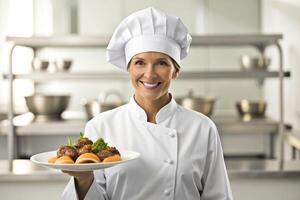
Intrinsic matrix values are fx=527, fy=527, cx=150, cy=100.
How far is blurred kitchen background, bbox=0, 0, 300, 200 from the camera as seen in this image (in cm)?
224

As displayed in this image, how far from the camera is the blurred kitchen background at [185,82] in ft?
7.36

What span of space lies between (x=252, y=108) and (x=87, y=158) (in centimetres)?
231

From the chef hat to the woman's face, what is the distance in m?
0.02

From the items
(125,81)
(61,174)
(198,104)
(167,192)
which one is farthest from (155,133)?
(125,81)

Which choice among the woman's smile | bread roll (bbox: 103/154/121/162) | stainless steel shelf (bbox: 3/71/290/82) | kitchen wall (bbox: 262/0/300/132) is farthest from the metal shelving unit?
bread roll (bbox: 103/154/121/162)

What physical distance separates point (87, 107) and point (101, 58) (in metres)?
1.69

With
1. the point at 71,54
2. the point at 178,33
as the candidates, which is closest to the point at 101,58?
the point at 71,54

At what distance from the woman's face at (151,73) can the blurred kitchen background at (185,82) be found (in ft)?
3.15

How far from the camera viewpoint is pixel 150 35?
4.57 feet

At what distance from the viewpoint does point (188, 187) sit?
1384mm

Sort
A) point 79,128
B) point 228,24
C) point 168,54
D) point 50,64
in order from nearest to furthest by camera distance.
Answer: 1. point 168,54
2. point 79,128
3. point 50,64
4. point 228,24

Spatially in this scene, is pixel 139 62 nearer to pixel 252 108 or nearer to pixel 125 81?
pixel 252 108

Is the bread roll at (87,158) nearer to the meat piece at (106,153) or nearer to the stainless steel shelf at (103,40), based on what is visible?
the meat piece at (106,153)

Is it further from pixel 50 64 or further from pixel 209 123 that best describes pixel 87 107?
pixel 209 123
